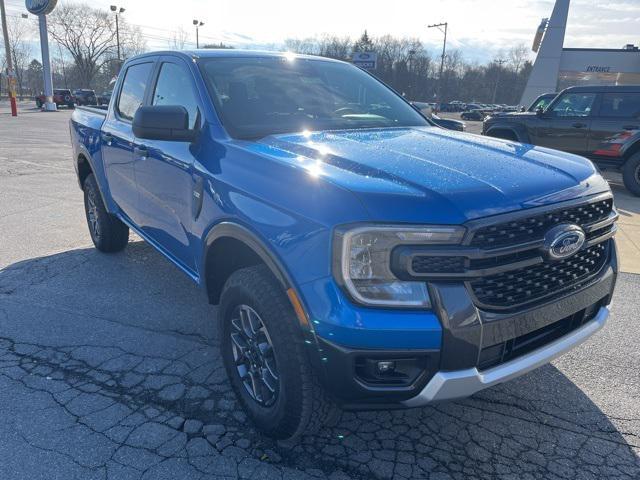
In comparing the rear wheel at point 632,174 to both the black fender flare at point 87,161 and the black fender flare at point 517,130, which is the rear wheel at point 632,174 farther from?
the black fender flare at point 87,161

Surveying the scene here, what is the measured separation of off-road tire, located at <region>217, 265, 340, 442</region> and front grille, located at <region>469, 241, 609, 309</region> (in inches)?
30.3

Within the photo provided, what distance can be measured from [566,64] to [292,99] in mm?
35503

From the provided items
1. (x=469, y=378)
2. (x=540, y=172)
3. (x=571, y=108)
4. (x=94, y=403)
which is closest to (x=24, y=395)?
(x=94, y=403)

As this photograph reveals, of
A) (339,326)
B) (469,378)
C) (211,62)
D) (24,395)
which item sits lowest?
(24,395)

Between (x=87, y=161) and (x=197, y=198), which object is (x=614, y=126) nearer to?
(x=87, y=161)

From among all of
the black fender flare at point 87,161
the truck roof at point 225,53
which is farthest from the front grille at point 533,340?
the black fender flare at point 87,161

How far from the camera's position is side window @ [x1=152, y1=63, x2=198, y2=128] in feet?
10.5

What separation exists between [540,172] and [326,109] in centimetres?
151

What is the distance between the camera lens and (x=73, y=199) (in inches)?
316

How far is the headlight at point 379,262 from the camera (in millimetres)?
1930

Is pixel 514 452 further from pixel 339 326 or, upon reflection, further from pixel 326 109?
pixel 326 109

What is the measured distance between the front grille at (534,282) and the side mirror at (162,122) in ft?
5.89

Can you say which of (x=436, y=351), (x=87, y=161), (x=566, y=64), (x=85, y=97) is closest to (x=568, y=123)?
(x=87, y=161)

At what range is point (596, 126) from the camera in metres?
9.84
